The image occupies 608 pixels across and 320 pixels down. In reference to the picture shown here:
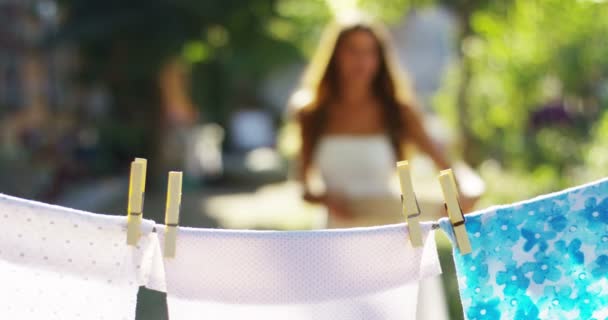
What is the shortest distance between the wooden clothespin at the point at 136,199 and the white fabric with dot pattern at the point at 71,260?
0.07 ft

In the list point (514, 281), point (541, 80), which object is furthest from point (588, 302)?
point (541, 80)

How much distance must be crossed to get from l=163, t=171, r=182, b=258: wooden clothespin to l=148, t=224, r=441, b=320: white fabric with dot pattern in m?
0.02

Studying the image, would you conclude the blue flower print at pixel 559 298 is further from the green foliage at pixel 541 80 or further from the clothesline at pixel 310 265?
the green foliage at pixel 541 80

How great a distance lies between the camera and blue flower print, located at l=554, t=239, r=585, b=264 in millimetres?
2100

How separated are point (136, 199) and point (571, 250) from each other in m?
1.05

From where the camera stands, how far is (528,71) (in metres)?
11.9

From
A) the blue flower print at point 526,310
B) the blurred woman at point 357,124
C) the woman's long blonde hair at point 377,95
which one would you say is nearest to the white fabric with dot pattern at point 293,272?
the blue flower print at point 526,310

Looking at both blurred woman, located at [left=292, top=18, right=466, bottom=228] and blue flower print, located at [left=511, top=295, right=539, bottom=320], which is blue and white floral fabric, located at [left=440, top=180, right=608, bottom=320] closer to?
blue flower print, located at [left=511, top=295, right=539, bottom=320]

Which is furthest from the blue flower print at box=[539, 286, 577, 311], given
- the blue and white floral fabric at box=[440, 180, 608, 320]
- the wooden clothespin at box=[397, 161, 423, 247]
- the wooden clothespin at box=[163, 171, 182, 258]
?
the wooden clothespin at box=[163, 171, 182, 258]

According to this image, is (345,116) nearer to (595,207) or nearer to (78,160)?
(595,207)

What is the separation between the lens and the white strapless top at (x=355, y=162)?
12.9 ft

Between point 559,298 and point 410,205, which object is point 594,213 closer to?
point 559,298

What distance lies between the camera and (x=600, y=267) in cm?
212

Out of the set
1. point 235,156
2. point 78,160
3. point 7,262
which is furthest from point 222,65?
point 7,262
